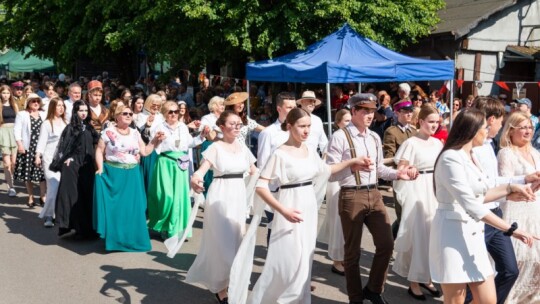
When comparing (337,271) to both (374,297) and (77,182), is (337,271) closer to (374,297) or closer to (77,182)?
(374,297)

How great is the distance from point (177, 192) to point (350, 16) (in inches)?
311

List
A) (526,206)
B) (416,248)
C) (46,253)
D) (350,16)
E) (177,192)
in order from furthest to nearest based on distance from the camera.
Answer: (350,16) < (177,192) < (46,253) < (416,248) < (526,206)

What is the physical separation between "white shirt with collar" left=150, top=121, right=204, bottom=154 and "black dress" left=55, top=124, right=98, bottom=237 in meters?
0.91

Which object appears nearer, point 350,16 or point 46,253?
point 46,253

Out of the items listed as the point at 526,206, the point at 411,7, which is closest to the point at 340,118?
the point at 526,206

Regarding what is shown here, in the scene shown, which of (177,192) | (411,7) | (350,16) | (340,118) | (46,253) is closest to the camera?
(340,118)

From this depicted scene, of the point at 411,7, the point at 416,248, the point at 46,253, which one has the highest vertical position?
the point at 411,7

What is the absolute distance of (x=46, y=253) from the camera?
7875 mm

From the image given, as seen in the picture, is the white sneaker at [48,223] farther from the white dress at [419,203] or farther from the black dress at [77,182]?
the white dress at [419,203]

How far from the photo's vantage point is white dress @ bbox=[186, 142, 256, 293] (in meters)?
6.05

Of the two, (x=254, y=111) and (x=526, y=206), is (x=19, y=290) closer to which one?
(x=526, y=206)

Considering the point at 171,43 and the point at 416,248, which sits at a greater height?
the point at 171,43

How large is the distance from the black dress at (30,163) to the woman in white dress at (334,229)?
562 cm

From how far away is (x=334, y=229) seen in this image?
6836mm
